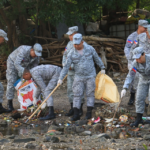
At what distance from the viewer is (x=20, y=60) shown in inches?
284

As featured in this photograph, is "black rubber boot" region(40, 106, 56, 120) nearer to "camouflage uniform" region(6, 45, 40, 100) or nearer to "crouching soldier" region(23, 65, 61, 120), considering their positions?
"crouching soldier" region(23, 65, 61, 120)

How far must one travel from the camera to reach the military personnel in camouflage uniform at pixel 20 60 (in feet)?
23.4

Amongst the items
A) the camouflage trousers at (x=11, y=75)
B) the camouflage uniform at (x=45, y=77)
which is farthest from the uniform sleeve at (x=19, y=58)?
the camouflage uniform at (x=45, y=77)

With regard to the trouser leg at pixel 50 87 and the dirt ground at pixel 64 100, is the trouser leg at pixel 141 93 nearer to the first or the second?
the dirt ground at pixel 64 100

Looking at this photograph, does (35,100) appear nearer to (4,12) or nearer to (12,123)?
(12,123)

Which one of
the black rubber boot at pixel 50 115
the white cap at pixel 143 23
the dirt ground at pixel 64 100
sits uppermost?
the white cap at pixel 143 23

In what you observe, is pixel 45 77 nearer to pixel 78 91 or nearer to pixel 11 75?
pixel 78 91

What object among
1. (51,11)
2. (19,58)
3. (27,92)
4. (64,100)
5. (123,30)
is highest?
(51,11)

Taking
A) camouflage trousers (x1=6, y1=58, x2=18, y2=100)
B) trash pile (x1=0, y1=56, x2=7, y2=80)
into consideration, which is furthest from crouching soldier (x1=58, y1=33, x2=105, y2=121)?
trash pile (x1=0, y1=56, x2=7, y2=80)

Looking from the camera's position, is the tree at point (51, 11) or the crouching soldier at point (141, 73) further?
the tree at point (51, 11)

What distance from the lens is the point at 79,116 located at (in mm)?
6582

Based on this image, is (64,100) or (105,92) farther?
(64,100)

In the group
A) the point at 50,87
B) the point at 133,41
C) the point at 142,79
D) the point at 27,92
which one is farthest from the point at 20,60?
the point at 142,79

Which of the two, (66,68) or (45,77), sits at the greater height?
(66,68)
